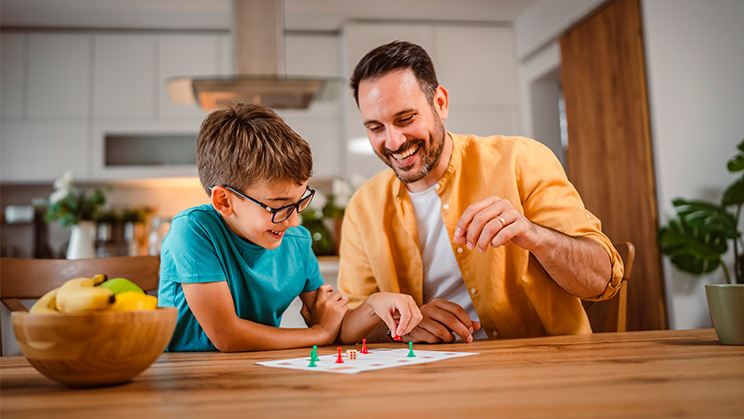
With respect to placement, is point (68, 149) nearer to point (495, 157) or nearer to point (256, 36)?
point (256, 36)

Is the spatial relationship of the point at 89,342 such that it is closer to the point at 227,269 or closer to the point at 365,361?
the point at 365,361

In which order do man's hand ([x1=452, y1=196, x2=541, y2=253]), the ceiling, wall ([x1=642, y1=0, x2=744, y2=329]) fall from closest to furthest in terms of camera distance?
man's hand ([x1=452, y1=196, x2=541, y2=253]) < wall ([x1=642, y1=0, x2=744, y2=329]) < the ceiling

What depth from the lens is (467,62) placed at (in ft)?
15.2

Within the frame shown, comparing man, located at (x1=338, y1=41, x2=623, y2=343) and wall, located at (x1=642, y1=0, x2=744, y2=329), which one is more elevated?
wall, located at (x1=642, y1=0, x2=744, y2=329)

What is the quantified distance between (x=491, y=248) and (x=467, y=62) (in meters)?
3.39

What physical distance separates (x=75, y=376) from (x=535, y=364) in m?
0.54

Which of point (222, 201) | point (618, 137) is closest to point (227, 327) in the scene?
point (222, 201)

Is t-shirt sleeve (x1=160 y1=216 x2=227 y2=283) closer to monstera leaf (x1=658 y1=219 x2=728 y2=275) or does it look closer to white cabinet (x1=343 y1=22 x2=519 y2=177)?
monstera leaf (x1=658 y1=219 x2=728 y2=275)

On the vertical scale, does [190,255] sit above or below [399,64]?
below

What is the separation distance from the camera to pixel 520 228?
3.81 ft

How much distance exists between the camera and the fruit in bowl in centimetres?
61

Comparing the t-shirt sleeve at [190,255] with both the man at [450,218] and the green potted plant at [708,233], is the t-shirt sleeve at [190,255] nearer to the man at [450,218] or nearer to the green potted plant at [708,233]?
the man at [450,218]

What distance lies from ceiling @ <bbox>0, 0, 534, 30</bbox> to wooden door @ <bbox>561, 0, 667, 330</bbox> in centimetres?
88

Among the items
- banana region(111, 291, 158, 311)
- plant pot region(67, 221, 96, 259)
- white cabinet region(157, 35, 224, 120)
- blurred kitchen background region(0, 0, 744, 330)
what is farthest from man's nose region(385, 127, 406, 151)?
white cabinet region(157, 35, 224, 120)
